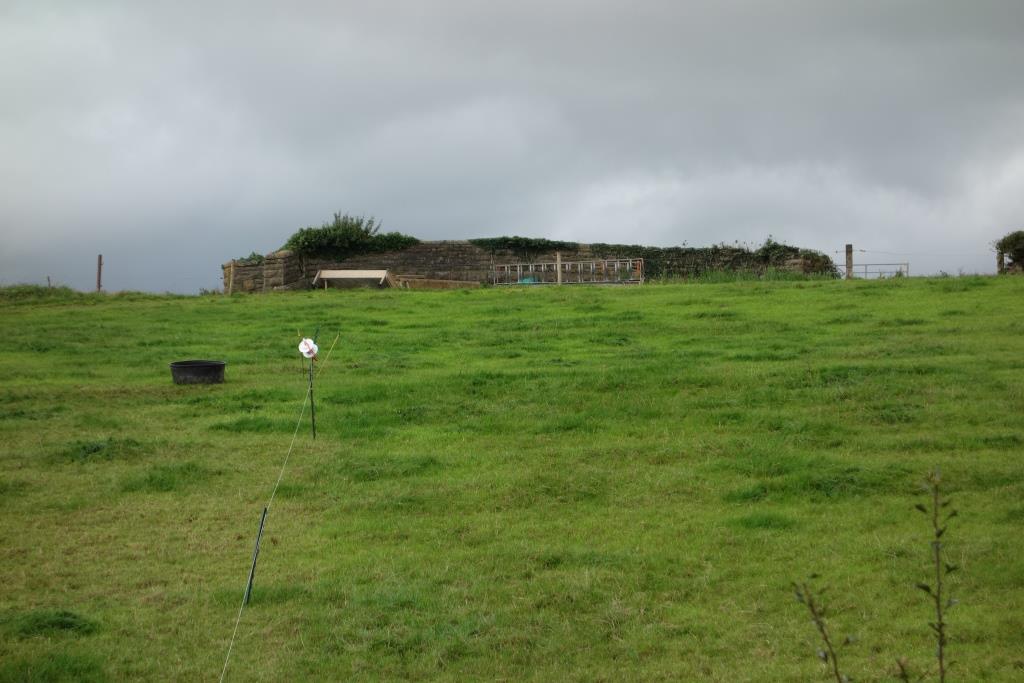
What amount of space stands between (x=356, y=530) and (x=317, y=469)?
2221 millimetres

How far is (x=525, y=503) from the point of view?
1009 cm

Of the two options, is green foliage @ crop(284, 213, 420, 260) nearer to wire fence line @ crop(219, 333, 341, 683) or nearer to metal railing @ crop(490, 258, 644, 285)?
metal railing @ crop(490, 258, 644, 285)

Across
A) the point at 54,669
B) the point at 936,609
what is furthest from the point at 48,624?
the point at 936,609

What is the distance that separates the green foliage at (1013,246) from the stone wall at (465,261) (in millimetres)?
5764

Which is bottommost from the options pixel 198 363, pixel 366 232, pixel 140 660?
pixel 140 660

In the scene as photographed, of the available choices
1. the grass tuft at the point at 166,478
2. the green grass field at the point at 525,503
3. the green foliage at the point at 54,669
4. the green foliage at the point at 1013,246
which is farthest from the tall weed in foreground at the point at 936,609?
the green foliage at the point at 1013,246

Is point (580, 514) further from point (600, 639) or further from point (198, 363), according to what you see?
point (198, 363)

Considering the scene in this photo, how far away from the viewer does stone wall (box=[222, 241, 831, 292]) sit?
113 feet

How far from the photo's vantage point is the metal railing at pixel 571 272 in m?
35.0

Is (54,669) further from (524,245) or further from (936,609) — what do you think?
(524,245)

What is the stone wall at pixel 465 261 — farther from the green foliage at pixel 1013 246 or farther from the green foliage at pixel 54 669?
the green foliage at pixel 54 669

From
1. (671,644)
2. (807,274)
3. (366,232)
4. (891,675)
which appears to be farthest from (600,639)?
(366,232)

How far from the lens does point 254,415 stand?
1409 centimetres

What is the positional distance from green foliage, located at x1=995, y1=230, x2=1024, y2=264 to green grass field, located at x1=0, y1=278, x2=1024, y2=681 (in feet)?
37.8
